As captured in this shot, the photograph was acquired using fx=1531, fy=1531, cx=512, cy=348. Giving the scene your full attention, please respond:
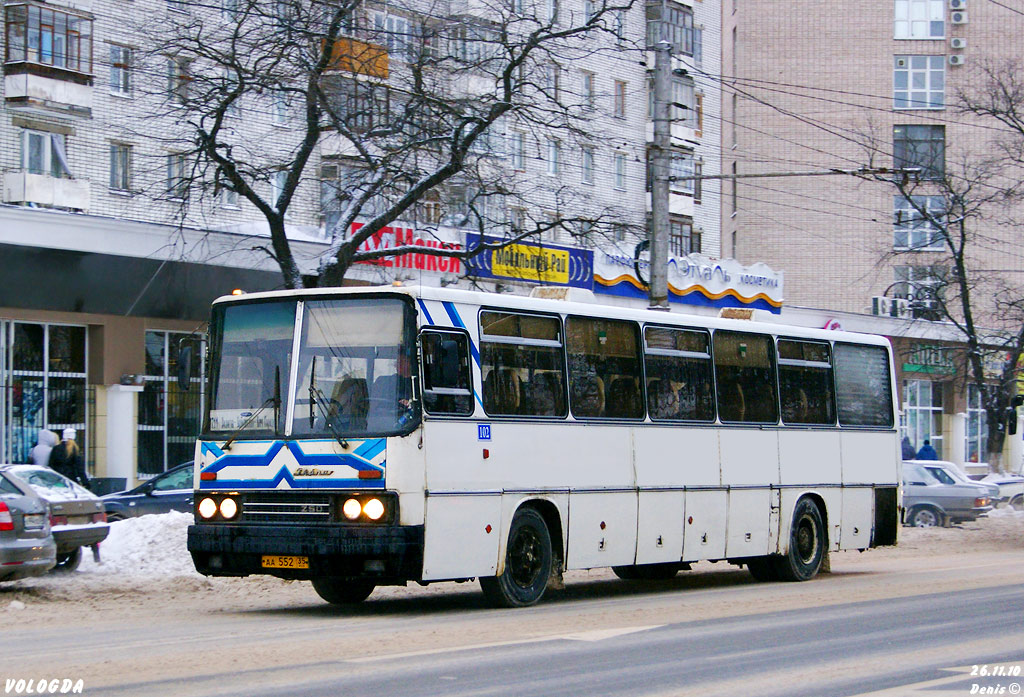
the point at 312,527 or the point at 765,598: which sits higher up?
the point at 312,527

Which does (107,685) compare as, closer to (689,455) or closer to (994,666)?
(994,666)

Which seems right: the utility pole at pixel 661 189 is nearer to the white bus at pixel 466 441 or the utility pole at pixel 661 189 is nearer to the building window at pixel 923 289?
the white bus at pixel 466 441

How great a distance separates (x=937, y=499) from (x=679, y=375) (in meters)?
16.8

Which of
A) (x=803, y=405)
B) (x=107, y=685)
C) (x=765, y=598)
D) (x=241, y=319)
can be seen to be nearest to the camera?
(x=107, y=685)

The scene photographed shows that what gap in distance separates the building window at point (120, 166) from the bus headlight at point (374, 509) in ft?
82.4

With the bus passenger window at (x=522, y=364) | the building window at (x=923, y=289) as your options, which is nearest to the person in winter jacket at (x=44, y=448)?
the bus passenger window at (x=522, y=364)

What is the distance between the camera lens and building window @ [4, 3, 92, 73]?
33.9 metres

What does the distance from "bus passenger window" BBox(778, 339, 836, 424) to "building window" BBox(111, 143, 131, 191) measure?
21.8 m

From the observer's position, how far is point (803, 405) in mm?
19000

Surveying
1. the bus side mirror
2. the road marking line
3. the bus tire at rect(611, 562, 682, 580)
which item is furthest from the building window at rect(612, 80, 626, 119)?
the road marking line

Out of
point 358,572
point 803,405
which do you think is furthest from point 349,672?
point 803,405

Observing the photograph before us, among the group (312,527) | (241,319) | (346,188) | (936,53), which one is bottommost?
(312,527)

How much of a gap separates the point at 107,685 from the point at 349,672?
4.94ft

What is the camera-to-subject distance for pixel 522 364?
47.7ft
